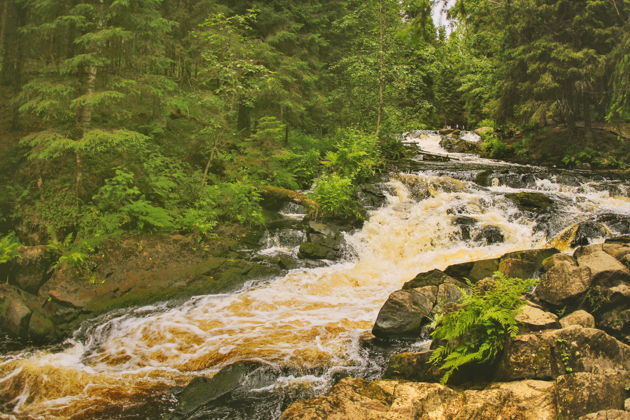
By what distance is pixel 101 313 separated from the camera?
7.45 metres

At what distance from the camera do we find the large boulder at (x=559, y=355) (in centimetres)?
416

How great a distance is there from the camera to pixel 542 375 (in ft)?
13.5

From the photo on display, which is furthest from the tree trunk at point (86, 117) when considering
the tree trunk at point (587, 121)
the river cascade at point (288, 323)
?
the tree trunk at point (587, 121)

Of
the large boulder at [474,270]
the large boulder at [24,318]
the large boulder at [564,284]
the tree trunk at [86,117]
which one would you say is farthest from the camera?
the large boulder at [474,270]

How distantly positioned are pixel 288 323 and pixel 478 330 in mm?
3667

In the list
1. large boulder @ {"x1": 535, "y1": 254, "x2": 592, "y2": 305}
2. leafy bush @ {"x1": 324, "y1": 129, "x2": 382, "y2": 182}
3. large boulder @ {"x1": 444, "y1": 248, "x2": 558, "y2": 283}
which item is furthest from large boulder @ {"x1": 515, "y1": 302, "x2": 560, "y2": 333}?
leafy bush @ {"x1": 324, "y1": 129, "x2": 382, "y2": 182}

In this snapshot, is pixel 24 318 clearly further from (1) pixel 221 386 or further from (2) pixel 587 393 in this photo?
(2) pixel 587 393

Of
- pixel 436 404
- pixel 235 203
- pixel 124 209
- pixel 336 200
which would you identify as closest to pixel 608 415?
pixel 436 404

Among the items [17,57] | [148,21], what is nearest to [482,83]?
[148,21]

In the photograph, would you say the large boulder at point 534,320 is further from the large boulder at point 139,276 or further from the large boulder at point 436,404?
the large boulder at point 139,276

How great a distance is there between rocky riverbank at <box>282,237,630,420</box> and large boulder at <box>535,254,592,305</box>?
0.04 feet

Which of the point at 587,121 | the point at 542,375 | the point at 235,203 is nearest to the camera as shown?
the point at 542,375

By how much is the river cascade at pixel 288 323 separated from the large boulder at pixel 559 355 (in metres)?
2.12

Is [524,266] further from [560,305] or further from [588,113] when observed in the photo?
[588,113]
